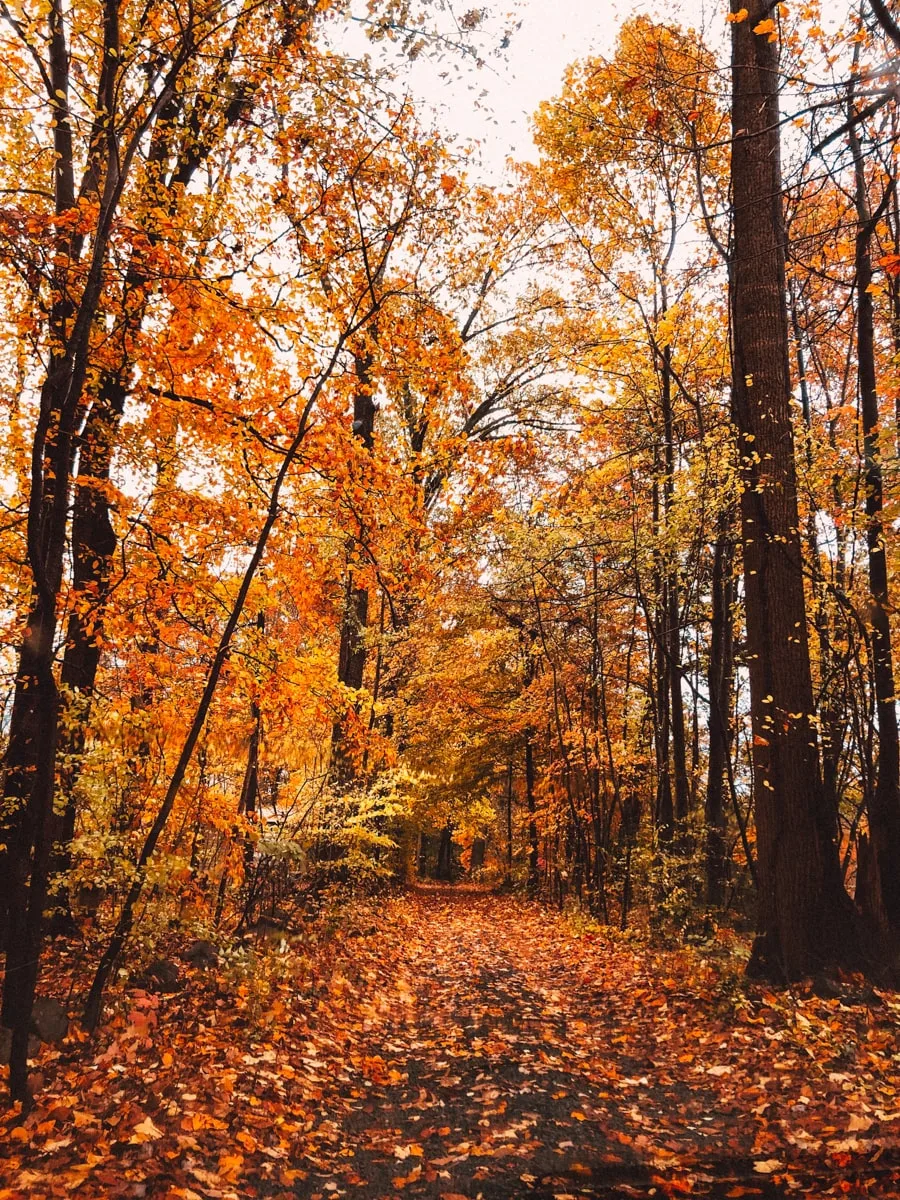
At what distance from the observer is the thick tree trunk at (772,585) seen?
602cm

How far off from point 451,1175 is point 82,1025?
9.15 ft

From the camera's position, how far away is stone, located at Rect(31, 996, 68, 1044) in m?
4.65

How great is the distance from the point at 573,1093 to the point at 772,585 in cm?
462

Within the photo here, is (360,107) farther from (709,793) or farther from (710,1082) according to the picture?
(709,793)

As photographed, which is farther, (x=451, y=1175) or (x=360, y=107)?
(x=360, y=107)

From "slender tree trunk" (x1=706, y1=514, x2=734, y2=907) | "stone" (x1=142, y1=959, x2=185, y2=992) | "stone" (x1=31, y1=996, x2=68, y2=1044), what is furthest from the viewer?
"slender tree trunk" (x1=706, y1=514, x2=734, y2=907)

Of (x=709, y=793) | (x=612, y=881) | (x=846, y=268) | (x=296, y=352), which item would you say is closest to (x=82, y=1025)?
(x=296, y=352)

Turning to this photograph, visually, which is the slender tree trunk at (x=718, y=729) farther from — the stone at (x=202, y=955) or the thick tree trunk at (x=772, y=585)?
the stone at (x=202, y=955)

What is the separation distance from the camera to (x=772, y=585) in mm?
6559

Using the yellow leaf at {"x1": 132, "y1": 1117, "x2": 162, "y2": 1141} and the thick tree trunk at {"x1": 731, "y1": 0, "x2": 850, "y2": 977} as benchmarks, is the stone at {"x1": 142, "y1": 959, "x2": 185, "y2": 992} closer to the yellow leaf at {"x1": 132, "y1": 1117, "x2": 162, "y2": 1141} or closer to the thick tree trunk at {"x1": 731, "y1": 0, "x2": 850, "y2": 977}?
the yellow leaf at {"x1": 132, "y1": 1117, "x2": 162, "y2": 1141}

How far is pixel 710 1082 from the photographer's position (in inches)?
194

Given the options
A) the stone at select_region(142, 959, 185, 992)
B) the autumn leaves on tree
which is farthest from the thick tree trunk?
the stone at select_region(142, 959, 185, 992)

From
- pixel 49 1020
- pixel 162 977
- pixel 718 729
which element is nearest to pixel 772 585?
pixel 718 729

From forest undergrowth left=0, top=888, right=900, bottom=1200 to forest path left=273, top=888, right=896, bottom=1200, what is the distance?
0.7 inches
